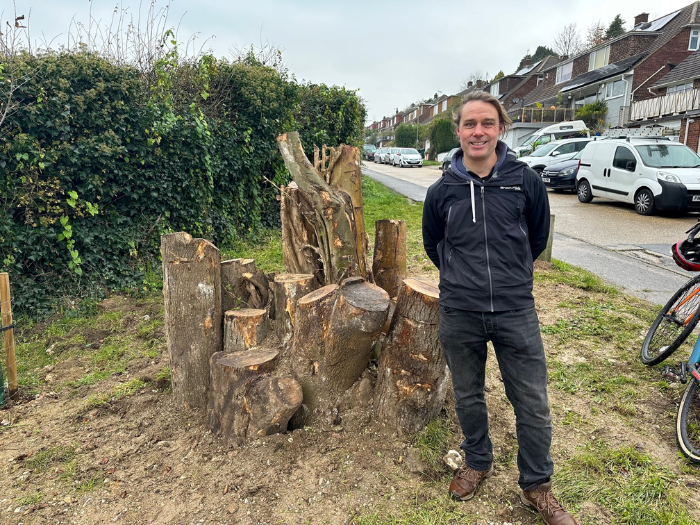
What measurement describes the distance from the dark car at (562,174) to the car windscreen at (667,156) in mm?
4046

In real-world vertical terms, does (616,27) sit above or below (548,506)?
above

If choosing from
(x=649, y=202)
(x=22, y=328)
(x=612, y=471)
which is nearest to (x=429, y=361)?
(x=612, y=471)

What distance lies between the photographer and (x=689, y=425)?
124 inches

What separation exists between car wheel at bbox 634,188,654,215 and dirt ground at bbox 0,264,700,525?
1020cm

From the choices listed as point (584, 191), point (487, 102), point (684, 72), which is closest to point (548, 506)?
point (487, 102)

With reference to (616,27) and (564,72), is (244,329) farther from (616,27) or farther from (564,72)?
(616,27)

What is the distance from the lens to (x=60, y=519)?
2.50 m

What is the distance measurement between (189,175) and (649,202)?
11222mm

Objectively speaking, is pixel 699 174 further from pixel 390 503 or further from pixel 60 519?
pixel 60 519

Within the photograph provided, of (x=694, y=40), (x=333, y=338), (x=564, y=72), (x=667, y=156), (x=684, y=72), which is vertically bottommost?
(x=333, y=338)

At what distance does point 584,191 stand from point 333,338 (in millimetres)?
14010

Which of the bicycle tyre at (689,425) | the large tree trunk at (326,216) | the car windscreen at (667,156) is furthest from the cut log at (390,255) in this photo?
the car windscreen at (667,156)

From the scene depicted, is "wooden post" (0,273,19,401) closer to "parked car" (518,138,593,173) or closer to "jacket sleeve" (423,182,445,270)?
"jacket sleeve" (423,182,445,270)

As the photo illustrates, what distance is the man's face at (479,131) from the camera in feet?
7.27
